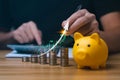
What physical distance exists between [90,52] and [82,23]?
28 centimetres

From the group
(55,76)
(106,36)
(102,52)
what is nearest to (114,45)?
(106,36)

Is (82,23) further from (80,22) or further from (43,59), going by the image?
(43,59)

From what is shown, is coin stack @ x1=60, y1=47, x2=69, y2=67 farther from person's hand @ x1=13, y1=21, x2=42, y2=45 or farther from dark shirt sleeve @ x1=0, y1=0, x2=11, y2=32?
dark shirt sleeve @ x1=0, y1=0, x2=11, y2=32

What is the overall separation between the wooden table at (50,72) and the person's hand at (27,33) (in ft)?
1.27

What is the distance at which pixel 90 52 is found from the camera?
31.2 inches

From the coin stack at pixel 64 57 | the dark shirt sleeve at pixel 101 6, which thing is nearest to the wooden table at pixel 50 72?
the coin stack at pixel 64 57

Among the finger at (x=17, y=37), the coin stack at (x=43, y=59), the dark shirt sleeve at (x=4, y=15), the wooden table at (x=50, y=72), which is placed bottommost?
the wooden table at (x=50, y=72)

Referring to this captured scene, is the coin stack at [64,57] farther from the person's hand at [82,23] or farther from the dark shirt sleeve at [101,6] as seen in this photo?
the dark shirt sleeve at [101,6]

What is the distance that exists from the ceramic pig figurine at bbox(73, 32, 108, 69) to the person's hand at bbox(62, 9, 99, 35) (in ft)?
0.66

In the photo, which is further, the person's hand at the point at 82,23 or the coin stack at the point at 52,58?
the person's hand at the point at 82,23

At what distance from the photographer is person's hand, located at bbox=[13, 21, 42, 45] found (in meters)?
1.32

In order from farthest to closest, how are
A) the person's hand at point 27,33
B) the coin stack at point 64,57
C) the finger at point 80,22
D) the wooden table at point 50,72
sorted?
the person's hand at point 27,33, the finger at point 80,22, the coin stack at point 64,57, the wooden table at point 50,72

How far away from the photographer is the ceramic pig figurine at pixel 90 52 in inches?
31.3

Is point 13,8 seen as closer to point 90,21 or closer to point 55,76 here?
point 90,21
